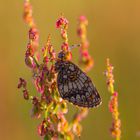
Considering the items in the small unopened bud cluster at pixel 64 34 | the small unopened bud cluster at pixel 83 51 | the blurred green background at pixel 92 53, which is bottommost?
the small unopened bud cluster at pixel 83 51

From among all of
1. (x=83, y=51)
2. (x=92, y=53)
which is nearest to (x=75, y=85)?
(x=83, y=51)

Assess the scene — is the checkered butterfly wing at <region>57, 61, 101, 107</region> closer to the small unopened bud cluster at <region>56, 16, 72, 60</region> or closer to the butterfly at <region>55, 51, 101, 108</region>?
the butterfly at <region>55, 51, 101, 108</region>

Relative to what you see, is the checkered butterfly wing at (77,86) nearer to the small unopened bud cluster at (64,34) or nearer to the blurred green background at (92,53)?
the small unopened bud cluster at (64,34)

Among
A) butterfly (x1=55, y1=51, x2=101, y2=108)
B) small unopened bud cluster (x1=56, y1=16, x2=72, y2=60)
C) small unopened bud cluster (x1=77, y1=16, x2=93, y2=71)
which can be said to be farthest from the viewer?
butterfly (x1=55, y1=51, x2=101, y2=108)

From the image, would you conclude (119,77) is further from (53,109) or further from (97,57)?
(53,109)

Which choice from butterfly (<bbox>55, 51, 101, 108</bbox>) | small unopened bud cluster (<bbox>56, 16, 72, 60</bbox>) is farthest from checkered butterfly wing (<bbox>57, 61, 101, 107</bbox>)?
→ small unopened bud cluster (<bbox>56, 16, 72, 60</bbox>)

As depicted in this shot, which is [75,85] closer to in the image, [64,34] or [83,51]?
[64,34]

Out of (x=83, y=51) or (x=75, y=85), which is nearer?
(x=83, y=51)

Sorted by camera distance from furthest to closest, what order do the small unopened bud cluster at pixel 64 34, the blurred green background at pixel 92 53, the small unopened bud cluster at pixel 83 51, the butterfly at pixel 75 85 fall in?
1. the blurred green background at pixel 92 53
2. the butterfly at pixel 75 85
3. the small unopened bud cluster at pixel 64 34
4. the small unopened bud cluster at pixel 83 51

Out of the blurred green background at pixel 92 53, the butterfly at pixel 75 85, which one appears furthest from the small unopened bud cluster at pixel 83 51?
the blurred green background at pixel 92 53
